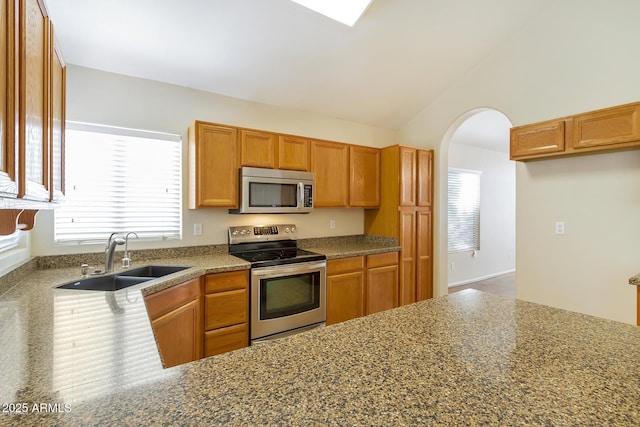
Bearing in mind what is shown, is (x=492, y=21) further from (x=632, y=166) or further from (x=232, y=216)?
(x=232, y=216)

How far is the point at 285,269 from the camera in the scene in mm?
2719

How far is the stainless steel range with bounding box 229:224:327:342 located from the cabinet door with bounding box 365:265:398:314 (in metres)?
0.63

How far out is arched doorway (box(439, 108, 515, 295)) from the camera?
5.18 meters

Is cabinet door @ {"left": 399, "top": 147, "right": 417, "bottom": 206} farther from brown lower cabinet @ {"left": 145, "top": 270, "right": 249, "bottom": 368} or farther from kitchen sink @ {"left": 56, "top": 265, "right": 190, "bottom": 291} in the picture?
kitchen sink @ {"left": 56, "top": 265, "right": 190, "bottom": 291}

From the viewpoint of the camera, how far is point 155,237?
108 inches

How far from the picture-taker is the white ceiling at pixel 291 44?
7.17 ft

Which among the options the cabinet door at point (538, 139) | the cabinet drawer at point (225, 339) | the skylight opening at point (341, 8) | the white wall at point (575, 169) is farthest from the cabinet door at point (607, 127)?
the cabinet drawer at point (225, 339)

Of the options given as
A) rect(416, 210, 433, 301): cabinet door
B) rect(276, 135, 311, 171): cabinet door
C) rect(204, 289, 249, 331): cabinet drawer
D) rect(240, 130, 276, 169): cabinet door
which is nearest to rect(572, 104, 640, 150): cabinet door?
rect(416, 210, 433, 301): cabinet door

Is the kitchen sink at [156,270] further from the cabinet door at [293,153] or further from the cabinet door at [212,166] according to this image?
the cabinet door at [293,153]

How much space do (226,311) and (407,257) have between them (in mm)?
2224

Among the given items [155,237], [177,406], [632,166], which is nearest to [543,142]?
[632,166]

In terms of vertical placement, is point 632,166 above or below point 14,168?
above

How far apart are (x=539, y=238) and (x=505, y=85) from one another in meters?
1.66

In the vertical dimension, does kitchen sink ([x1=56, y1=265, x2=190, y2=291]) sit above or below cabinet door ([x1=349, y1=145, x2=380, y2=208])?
below
